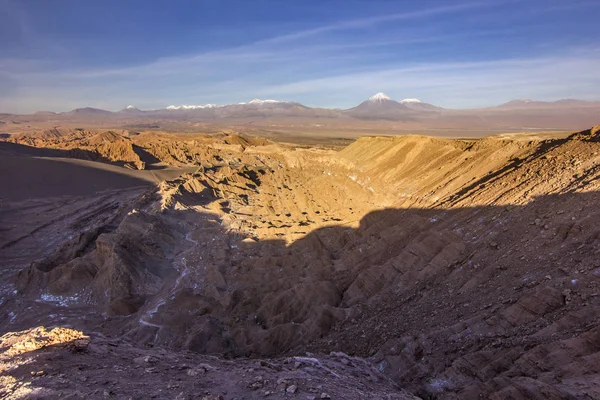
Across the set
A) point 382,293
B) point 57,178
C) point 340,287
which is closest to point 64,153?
point 57,178

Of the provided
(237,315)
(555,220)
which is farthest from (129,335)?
(555,220)

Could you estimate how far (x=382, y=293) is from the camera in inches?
522

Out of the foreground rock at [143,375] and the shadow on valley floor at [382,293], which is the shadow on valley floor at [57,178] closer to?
the shadow on valley floor at [382,293]

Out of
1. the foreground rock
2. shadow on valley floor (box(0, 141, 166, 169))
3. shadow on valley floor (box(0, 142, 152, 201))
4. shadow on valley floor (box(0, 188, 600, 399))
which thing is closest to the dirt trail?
shadow on valley floor (box(0, 188, 600, 399))

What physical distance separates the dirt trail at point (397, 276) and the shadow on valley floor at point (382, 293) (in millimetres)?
50

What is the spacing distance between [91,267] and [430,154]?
2274cm

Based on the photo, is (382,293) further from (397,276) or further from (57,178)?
(57,178)

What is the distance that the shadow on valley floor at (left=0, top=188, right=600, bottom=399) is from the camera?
7.45 m

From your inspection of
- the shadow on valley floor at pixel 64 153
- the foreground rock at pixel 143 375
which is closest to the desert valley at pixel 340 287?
the foreground rock at pixel 143 375

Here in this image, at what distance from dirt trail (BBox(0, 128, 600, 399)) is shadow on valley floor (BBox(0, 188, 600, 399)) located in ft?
0.16

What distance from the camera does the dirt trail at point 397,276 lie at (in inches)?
302

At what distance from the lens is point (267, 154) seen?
59906 millimetres

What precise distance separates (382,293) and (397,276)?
3.33 feet

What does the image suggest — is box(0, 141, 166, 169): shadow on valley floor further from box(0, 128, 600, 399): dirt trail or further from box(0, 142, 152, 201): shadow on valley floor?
box(0, 128, 600, 399): dirt trail
